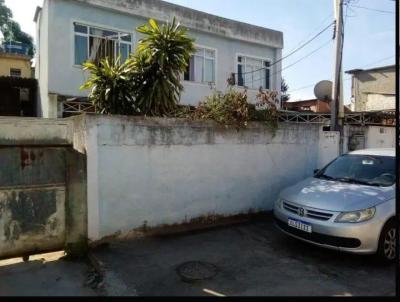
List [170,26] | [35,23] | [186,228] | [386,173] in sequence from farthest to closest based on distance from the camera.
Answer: [35,23] < [170,26] < [186,228] < [386,173]

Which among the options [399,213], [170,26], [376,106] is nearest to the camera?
[399,213]

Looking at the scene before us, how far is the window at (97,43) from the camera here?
12.0m

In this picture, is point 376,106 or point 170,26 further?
point 376,106

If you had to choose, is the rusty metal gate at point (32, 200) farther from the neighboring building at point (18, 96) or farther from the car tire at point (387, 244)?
the neighboring building at point (18, 96)

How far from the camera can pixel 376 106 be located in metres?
22.3

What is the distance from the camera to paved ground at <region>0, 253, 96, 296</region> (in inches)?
163

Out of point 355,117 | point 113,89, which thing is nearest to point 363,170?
point 113,89

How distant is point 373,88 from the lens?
77.2 feet

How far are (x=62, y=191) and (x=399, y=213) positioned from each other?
174 inches

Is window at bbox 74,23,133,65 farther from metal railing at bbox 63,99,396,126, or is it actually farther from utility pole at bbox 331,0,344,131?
utility pole at bbox 331,0,344,131

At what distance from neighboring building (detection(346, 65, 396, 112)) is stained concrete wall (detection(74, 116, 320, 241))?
54.9ft
